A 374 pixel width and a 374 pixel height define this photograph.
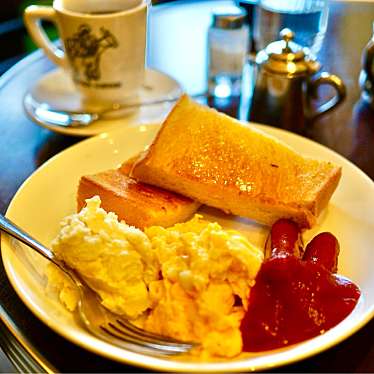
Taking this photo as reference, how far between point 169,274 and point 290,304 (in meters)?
0.22

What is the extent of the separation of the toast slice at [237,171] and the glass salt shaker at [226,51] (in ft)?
1.66

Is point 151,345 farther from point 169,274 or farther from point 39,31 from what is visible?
point 39,31

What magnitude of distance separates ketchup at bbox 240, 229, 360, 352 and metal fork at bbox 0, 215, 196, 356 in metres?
0.12

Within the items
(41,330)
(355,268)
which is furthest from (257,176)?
(41,330)

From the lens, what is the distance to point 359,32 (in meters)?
2.19

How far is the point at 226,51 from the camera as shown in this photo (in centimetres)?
179

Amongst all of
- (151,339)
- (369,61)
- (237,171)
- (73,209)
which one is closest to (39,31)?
(73,209)

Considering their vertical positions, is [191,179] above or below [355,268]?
above

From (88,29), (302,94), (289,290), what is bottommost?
(289,290)

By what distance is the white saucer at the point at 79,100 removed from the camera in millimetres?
1565

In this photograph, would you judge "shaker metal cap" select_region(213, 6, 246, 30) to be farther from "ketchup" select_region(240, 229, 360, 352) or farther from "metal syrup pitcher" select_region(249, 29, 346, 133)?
"ketchup" select_region(240, 229, 360, 352)

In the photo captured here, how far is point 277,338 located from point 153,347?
0.21 m

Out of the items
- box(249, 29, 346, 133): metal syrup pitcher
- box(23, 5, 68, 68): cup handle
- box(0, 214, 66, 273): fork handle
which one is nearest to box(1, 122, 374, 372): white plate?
box(0, 214, 66, 273): fork handle

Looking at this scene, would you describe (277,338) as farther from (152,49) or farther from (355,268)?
(152,49)
